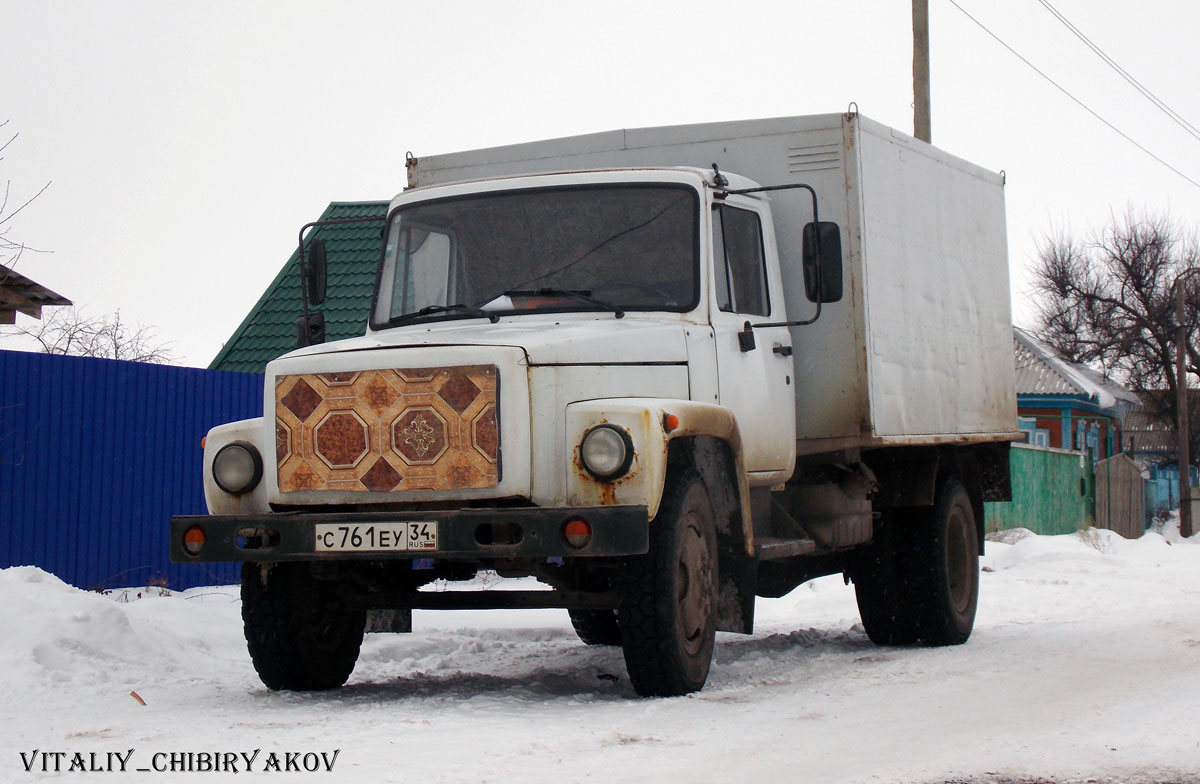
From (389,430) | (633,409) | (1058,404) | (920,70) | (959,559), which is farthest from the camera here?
(1058,404)

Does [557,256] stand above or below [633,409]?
above

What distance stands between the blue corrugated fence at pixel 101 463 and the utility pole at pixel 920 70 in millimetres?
8406

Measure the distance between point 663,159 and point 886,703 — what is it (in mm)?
3648

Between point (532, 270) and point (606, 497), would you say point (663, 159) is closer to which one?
point (532, 270)

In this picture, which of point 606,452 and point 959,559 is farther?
point 959,559

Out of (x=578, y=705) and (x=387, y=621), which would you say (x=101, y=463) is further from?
(x=578, y=705)

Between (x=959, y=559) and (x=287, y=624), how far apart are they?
5495 mm

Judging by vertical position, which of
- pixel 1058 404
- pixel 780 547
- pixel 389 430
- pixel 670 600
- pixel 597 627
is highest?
pixel 1058 404

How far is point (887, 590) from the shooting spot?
35.4ft

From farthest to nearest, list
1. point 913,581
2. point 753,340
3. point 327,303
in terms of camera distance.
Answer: point 327,303 < point 913,581 < point 753,340

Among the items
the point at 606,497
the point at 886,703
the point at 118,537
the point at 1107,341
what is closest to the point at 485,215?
the point at 606,497

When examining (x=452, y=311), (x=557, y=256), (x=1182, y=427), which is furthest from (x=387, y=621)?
(x=1182, y=427)

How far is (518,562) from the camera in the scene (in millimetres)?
7273

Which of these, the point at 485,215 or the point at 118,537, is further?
the point at 118,537
